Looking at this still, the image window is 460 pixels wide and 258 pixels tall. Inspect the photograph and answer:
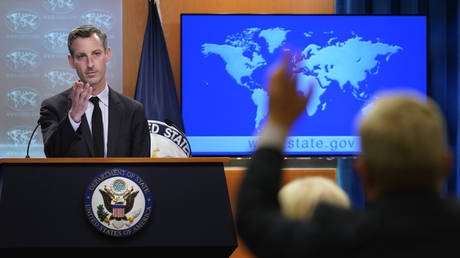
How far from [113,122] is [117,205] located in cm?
115

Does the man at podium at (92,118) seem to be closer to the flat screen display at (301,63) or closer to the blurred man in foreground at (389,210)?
the flat screen display at (301,63)

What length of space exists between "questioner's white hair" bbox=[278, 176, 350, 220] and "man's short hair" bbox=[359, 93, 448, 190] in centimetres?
23

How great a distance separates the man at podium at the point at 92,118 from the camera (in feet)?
11.7

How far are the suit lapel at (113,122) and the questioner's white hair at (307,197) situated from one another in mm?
2727

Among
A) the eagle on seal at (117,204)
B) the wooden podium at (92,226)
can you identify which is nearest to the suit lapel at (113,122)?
the wooden podium at (92,226)

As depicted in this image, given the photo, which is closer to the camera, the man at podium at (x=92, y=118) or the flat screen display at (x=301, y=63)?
the man at podium at (x=92, y=118)

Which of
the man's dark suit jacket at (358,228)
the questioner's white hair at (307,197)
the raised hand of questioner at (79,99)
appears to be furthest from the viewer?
the raised hand of questioner at (79,99)

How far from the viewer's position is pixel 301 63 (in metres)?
6.18

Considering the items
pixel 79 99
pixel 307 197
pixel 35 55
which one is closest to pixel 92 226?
pixel 79 99

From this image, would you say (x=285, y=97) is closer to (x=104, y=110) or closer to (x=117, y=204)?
(x=117, y=204)

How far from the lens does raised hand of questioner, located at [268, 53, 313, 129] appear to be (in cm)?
104

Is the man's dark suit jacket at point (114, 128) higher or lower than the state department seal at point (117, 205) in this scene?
higher

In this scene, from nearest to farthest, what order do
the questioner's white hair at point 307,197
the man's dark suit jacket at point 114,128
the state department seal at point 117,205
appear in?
the questioner's white hair at point 307,197 < the state department seal at point 117,205 < the man's dark suit jacket at point 114,128

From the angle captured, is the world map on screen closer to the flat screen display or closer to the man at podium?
the flat screen display
